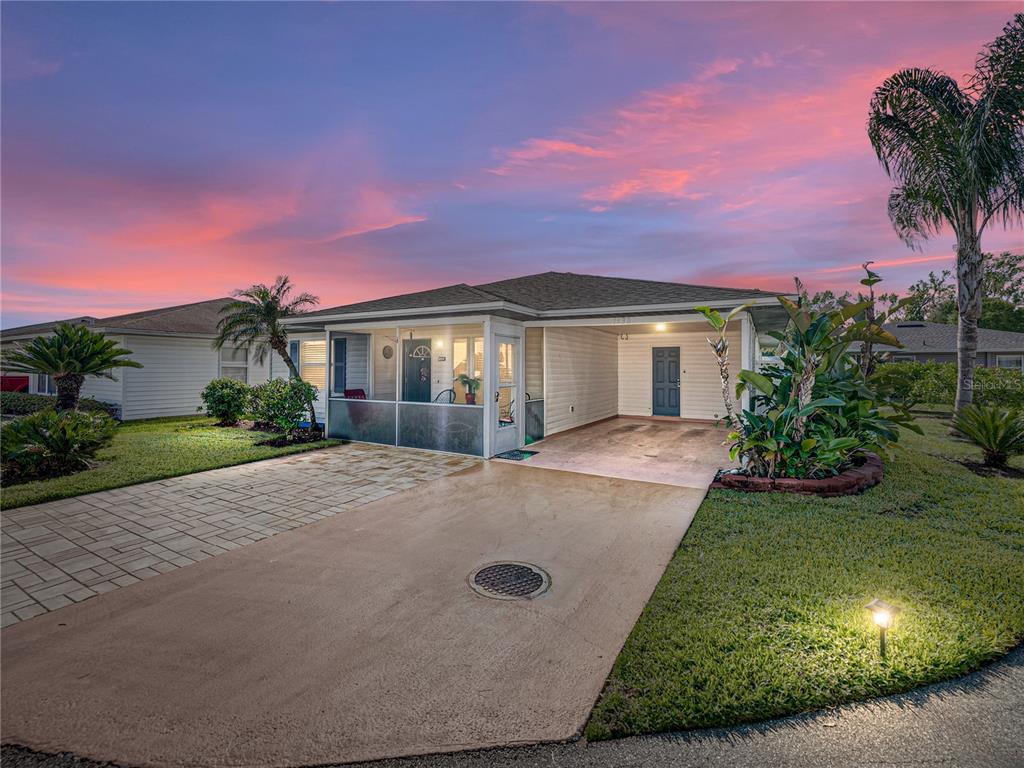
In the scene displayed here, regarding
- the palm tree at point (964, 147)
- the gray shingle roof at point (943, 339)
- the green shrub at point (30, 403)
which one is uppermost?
the palm tree at point (964, 147)

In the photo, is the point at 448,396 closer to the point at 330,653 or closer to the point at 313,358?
the point at 313,358

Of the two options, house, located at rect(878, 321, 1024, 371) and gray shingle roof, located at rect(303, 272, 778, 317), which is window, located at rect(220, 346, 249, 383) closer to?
gray shingle roof, located at rect(303, 272, 778, 317)

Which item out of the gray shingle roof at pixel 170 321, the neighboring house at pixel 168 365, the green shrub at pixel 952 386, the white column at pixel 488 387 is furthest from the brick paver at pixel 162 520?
the green shrub at pixel 952 386

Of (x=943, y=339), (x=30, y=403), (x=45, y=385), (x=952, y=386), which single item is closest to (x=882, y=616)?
(x=952, y=386)

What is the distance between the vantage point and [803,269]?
19.9m

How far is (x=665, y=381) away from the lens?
13.7 meters

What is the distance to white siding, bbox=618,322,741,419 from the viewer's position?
12820 mm

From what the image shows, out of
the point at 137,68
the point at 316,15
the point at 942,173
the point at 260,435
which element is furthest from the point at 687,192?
the point at 260,435

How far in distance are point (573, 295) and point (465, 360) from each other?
295 cm

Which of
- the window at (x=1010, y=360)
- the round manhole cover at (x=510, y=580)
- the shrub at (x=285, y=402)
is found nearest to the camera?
the round manhole cover at (x=510, y=580)

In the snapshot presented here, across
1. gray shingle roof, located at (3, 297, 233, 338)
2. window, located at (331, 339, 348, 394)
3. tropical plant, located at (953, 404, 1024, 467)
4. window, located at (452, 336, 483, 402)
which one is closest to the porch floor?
window, located at (452, 336, 483, 402)

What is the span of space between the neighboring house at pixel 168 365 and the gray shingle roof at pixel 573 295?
6540mm

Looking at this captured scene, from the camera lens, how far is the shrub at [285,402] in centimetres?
930

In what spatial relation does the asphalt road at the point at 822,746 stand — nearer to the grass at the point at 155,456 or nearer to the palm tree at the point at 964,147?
the grass at the point at 155,456
